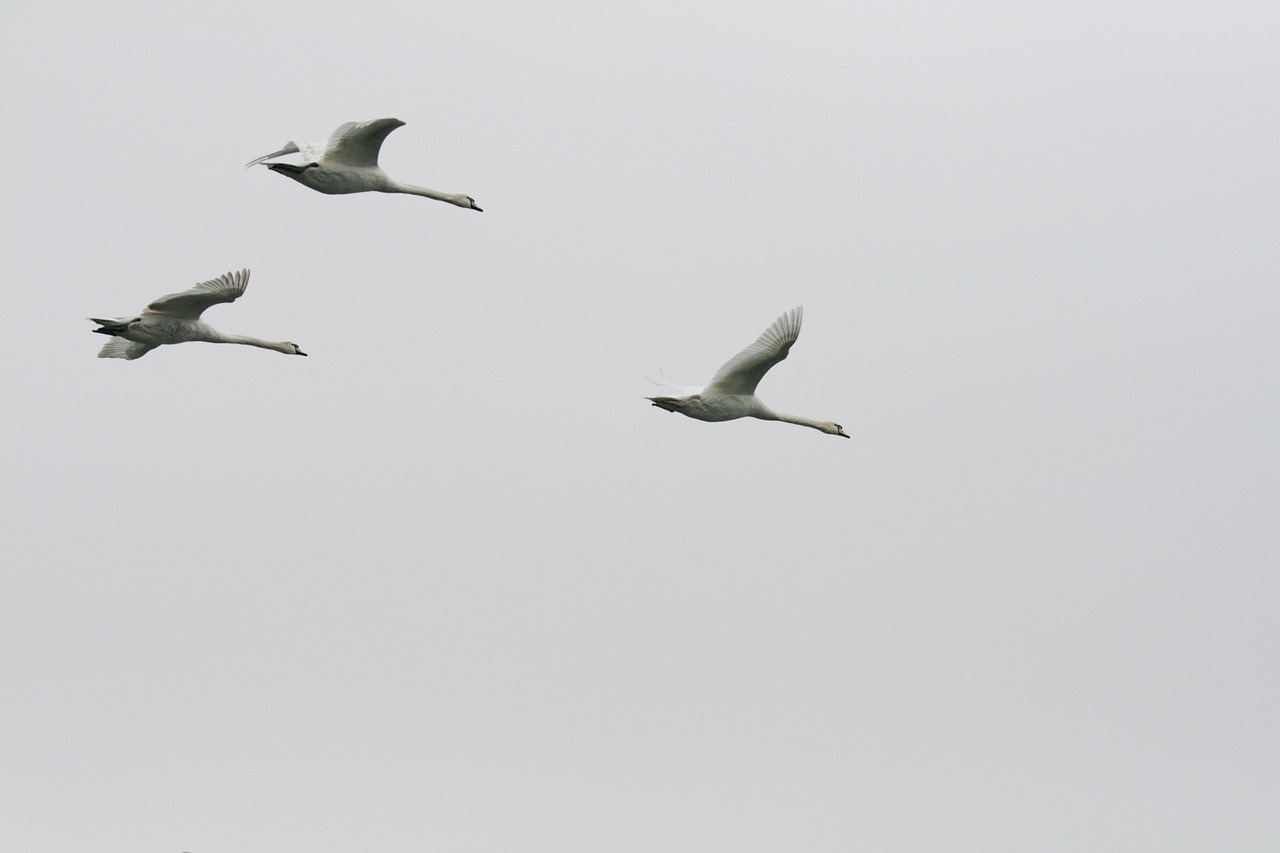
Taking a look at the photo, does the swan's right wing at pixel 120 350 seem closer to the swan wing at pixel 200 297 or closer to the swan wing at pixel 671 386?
the swan wing at pixel 200 297

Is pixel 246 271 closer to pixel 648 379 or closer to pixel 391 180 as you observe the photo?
pixel 391 180

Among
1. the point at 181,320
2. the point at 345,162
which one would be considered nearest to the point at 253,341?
the point at 181,320

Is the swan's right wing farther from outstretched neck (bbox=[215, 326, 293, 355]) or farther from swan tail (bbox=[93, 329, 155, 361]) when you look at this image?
outstretched neck (bbox=[215, 326, 293, 355])

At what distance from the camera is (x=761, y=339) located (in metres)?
43.8

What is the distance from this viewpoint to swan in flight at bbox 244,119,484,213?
44.4 meters

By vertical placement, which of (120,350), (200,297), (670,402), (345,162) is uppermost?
(345,162)

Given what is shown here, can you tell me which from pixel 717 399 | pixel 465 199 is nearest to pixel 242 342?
pixel 465 199

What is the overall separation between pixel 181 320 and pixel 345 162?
423 centimetres

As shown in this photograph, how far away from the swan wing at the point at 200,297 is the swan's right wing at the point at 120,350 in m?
2.42

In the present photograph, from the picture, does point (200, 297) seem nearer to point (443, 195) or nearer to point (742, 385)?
point (443, 195)

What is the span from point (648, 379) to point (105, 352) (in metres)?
10.6

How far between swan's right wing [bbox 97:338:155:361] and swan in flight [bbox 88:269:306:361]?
0.45m

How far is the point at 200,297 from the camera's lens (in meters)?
44.8

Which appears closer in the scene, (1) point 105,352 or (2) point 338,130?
(2) point 338,130
